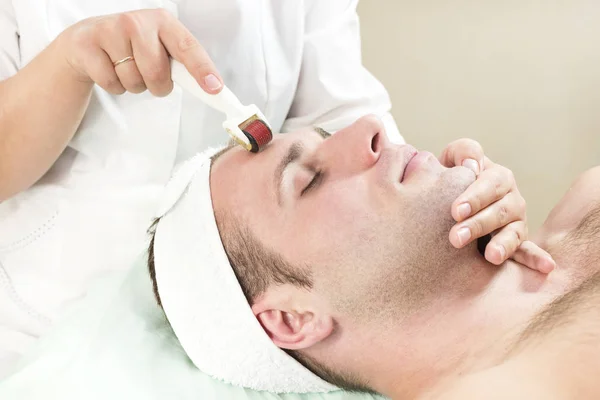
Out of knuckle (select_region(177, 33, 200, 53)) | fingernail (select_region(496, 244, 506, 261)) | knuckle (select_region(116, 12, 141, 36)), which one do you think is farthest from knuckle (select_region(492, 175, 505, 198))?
knuckle (select_region(116, 12, 141, 36))

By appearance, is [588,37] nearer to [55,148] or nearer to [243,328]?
[243,328]

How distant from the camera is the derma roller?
3.20 feet

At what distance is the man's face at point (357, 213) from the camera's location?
3.03 ft

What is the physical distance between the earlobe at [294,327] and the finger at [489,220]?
0.25 m

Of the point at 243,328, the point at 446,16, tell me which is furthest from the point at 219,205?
the point at 446,16

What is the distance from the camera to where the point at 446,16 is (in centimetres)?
180

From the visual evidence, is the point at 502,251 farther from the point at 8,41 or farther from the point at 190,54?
the point at 8,41

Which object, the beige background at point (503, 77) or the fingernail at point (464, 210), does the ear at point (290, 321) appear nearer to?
the fingernail at point (464, 210)

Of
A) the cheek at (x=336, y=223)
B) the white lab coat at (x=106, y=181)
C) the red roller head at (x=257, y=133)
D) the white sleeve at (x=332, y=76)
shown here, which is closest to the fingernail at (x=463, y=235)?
the cheek at (x=336, y=223)

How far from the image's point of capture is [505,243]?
96 cm

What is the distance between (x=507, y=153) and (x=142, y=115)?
1.16 metres

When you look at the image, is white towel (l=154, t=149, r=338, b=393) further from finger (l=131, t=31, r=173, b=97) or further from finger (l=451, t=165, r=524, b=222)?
finger (l=451, t=165, r=524, b=222)

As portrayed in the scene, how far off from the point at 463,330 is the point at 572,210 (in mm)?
406

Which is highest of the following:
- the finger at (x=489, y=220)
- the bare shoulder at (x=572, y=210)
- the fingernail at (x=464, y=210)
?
the fingernail at (x=464, y=210)
